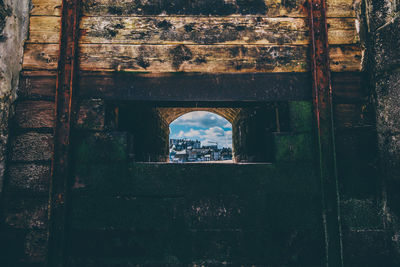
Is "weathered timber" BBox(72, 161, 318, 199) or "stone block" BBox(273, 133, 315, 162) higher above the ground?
"stone block" BBox(273, 133, 315, 162)

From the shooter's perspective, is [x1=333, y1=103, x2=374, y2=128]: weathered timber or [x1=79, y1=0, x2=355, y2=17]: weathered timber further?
[x1=79, y1=0, x2=355, y2=17]: weathered timber

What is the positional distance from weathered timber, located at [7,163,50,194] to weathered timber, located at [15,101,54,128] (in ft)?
1.30

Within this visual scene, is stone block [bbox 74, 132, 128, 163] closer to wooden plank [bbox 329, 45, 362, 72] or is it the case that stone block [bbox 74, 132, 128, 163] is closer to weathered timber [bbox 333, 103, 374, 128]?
weathered timber [bbox 333, 103, 374, 128]

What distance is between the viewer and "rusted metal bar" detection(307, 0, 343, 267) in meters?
1.99

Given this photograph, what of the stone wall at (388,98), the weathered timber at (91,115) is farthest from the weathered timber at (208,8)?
the weathered timber at (91,115)

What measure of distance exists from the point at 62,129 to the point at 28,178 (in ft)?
1.84

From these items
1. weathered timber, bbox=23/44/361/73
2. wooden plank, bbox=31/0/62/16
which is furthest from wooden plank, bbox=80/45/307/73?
wooden plank, bbox=31/0/62/16

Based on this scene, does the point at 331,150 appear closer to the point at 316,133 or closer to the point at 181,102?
the point at 316,133

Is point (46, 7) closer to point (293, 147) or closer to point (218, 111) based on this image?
point (293, 147)

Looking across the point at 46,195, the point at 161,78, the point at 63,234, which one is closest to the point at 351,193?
the point at 161,78

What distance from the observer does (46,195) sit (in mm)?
2037

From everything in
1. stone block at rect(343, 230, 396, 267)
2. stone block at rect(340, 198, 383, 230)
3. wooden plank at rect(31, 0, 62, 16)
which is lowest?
stone block at rect(343, 230, 396, 267)

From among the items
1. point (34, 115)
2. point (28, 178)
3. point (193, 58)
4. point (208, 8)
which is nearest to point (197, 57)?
point (193, 58)

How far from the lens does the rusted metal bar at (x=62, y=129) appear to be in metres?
1.99
